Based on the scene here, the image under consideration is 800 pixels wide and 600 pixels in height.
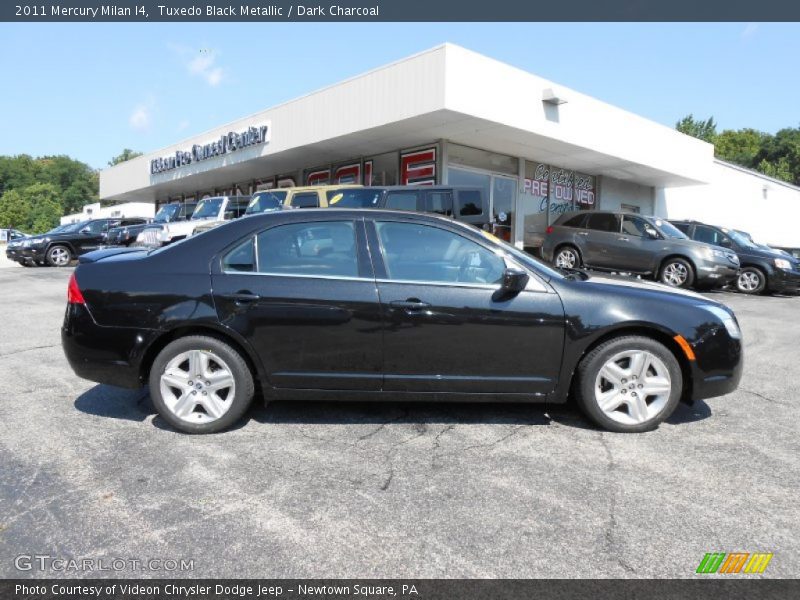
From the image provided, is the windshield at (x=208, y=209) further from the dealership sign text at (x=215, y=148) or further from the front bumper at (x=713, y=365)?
the front bumper at (x=713, y=365)

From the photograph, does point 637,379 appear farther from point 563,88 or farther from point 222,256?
point 563,88

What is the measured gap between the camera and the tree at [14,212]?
3617 inches

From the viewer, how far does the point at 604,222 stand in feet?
44.4

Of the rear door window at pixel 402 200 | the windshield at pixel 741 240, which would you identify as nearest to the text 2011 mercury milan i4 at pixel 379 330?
the rear door window at pixel 402 200

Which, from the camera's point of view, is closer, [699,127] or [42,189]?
[699,127]

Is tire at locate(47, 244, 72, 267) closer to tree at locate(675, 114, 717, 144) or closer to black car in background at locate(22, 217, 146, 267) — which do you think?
black car in background at locate(22, 217, 146, 267)

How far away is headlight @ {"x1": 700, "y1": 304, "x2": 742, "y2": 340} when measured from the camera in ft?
13.0

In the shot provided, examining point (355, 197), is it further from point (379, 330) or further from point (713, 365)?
point (713, 365)

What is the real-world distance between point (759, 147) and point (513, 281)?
75916mm

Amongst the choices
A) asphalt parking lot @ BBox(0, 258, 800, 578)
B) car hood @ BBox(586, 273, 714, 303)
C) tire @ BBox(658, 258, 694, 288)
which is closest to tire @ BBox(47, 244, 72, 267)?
asphalt parking lot @ BBox(0, 258, 800, 578)

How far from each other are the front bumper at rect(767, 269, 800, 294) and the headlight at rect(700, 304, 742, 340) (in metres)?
11.6

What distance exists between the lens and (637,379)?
3.86 m

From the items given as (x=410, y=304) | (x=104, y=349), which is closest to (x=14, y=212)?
(x=104, y=349)

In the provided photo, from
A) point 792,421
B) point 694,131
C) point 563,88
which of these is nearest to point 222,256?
point 792,421
